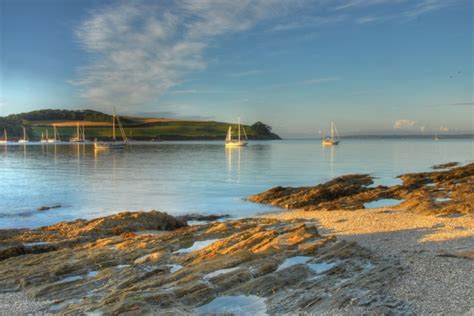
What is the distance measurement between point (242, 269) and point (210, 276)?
29.7 inches

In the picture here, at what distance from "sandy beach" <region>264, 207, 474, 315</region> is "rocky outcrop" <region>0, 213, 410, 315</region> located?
50 cm

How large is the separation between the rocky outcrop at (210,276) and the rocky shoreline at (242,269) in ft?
0.08

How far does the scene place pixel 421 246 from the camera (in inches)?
462

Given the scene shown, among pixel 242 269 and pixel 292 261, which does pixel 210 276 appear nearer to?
pixel 242 269

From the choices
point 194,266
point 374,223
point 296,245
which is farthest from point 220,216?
point 194,266

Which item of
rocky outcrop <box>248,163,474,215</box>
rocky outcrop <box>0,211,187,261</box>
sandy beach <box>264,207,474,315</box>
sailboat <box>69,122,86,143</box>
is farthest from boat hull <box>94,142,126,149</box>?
sandy beach <box>264,207,474,315</box>

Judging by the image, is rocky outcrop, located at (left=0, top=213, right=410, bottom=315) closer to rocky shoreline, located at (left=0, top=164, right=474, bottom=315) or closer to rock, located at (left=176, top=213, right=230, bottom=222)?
rocky shoreline, located at (left=0, top=164, right=474, bottom=315)

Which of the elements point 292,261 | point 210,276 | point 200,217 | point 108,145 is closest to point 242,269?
point 210,276

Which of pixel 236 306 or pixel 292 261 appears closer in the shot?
pixel 236 306

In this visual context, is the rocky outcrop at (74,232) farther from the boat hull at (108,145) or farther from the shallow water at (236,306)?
the boat hull at (108,145)

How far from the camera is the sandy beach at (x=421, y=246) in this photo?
7785 mm

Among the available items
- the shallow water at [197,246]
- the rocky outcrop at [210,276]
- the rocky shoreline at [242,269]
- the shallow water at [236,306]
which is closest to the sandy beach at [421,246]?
the rocky shoreline at [242,269]

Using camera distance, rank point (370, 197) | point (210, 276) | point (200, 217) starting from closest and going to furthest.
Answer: point (210, 276), point (200, 217), point (370, 197)

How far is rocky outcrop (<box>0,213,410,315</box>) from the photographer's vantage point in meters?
7.66
